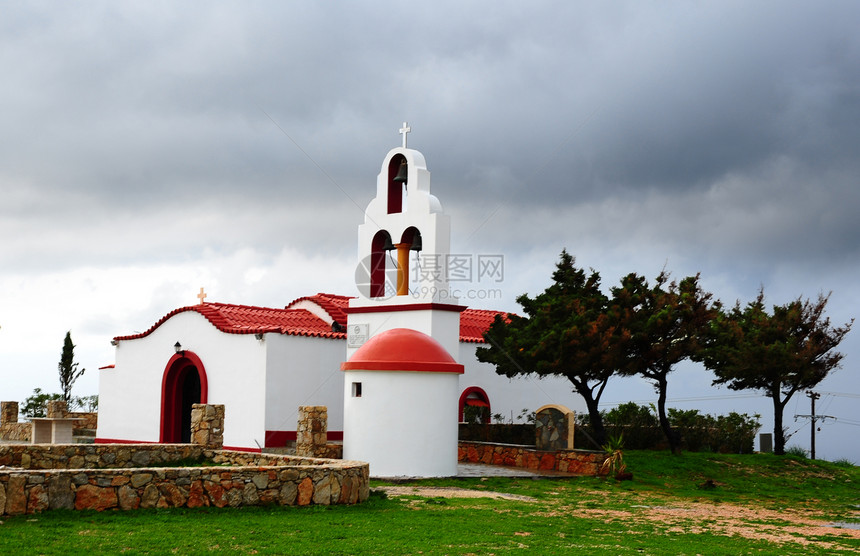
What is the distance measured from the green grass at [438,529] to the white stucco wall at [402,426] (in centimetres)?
196

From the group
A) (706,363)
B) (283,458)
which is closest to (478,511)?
(283,458)

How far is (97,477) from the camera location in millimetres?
12648

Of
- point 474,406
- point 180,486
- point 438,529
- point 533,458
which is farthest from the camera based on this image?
point 474,406

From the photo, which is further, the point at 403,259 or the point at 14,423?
the point at 14,423

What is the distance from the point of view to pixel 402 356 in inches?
796

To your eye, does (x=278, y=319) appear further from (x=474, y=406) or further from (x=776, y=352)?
(x=776, y=352)

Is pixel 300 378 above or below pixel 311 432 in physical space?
above

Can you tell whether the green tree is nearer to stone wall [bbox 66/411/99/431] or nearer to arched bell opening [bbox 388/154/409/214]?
stone wall [bbox 66/411/99/431]

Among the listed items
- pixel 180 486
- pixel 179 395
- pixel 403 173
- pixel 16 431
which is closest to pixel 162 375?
pixel 179 395

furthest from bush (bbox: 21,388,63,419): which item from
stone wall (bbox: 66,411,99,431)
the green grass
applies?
the green grass

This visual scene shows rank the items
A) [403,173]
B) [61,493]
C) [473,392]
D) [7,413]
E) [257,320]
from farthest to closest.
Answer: [7,413], [473,392], [257,320], [403,173], [61,493]

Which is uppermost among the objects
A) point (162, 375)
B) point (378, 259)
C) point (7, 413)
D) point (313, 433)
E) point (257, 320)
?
point (378, 259)

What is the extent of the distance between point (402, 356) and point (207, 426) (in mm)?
5382

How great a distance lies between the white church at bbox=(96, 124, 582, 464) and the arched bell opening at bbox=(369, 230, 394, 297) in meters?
0.03
